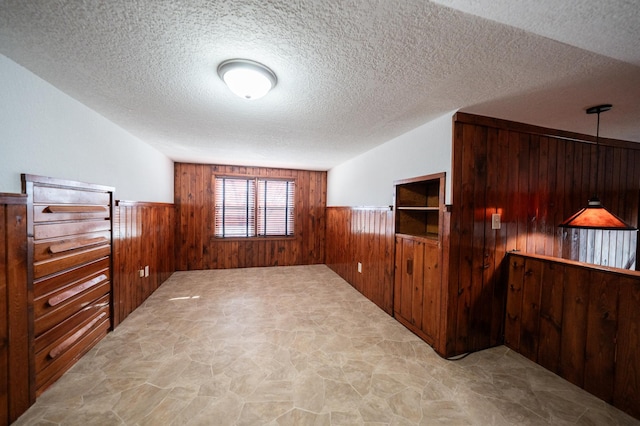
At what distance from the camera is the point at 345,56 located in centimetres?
141

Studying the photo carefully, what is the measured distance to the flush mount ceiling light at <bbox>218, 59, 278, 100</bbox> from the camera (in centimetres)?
149

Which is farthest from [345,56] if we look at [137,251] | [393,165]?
[137,251]

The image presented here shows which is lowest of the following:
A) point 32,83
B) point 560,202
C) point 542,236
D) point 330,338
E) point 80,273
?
point 330,338

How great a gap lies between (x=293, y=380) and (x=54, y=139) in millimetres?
2761

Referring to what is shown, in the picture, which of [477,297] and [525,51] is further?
[477,297]

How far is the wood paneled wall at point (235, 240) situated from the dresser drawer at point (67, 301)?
2541 millimetres

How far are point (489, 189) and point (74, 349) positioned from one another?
13.6 ft

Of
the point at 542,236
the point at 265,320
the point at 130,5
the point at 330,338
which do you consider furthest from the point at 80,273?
the point at 542,236

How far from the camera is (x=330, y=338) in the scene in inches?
99.1

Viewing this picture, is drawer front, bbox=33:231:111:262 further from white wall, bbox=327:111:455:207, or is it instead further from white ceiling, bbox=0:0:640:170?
white wall, bbox=327:111:455:207

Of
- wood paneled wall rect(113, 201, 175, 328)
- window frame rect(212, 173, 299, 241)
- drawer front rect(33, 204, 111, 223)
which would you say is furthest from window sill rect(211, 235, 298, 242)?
drawer front rect(33, 204, 111, 223)

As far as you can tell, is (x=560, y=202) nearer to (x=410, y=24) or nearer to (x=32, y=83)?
(x=410, y=24)

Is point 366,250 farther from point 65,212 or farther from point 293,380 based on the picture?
point 65,212

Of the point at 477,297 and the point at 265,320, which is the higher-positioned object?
the point at 477,297
